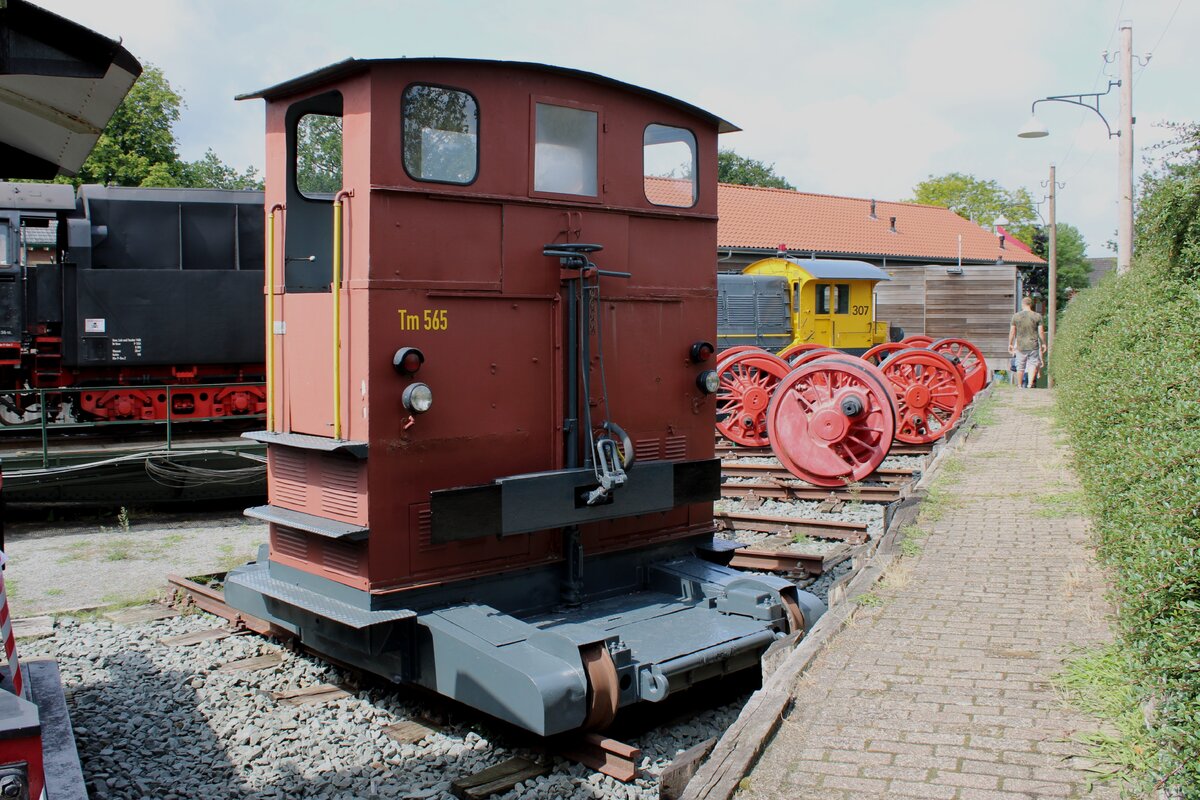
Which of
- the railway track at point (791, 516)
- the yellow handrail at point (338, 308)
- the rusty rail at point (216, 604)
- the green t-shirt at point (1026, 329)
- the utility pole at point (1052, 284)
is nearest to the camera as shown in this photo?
the yellow handrail at point (338, 308)

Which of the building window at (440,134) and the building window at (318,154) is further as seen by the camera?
the building window at (318,154)

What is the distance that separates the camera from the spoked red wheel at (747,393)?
1396 centimetres

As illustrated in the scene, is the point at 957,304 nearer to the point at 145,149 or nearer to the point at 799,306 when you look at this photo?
the point at 799,306

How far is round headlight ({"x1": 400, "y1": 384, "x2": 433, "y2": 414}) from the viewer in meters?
5.21

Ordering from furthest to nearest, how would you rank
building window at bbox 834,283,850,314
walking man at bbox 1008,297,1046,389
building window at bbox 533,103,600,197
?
walking man at bbox 1008,297,1046,389
building window at bbox 834,283,850,314
building window at bbox 533,103,600,197

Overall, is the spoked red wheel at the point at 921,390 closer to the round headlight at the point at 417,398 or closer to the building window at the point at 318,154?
the building window at the point at 318,154

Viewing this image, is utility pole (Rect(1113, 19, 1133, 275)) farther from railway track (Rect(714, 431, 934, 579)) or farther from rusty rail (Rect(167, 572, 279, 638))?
rusty rail (Rect(167, 572, 279, 638))

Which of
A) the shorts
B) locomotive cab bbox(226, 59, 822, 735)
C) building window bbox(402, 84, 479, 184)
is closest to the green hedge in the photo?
locomotive cab bbox(226, 59, 822, 735)

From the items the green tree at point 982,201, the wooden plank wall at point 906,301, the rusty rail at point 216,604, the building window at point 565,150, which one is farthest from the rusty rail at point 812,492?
the green tree at point 982,201

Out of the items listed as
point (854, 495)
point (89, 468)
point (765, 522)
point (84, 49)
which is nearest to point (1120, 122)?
point (854, 495)

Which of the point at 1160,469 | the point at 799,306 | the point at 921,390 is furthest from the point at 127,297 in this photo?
the point at 1160,469

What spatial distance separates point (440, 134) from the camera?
5.47 m

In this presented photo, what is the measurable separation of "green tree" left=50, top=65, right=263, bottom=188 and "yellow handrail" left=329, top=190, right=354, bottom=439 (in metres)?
28.8

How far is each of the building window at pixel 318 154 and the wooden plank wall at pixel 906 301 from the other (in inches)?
1030
